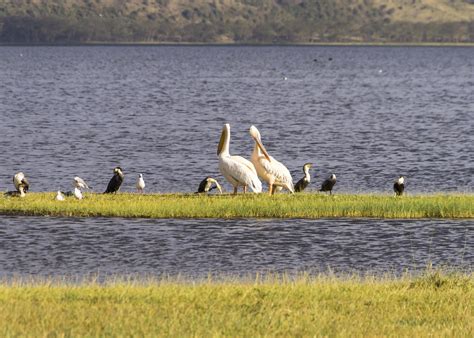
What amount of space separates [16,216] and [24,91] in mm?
103938

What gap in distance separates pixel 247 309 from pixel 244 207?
513 inches

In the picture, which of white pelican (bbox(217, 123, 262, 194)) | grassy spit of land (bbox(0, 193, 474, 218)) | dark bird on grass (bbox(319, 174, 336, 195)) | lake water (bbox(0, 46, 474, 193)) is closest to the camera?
grassy spit of land (bbox(0, 193, 474, 218))

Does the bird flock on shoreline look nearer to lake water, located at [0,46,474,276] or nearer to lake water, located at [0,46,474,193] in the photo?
lake water, located at [0,46,474,276]

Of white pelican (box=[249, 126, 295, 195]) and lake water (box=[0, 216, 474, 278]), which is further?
white pelican (box=[249, 126, 295, 195])

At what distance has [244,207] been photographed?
2944 cm

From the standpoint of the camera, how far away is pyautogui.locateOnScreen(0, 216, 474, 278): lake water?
2409cm

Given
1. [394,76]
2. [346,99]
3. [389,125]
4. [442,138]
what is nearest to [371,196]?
[442,138]

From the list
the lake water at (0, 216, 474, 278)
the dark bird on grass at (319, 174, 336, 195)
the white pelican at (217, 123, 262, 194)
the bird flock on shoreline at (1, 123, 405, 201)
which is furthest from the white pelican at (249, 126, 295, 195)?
the dark bird on grass at (319, 174, 336, 195)

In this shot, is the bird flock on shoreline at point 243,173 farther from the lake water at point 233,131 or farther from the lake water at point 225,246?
the lake water at point 233,131

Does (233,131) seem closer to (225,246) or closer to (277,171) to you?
(277,171)

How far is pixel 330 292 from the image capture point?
1792 centimetres

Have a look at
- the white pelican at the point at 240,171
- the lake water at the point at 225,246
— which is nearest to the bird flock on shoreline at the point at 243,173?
the white pelican at the point at 240,171

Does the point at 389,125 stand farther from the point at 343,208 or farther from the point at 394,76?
the point at 394,76

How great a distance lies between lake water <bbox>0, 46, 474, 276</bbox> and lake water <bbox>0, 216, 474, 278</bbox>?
0.04 meters
